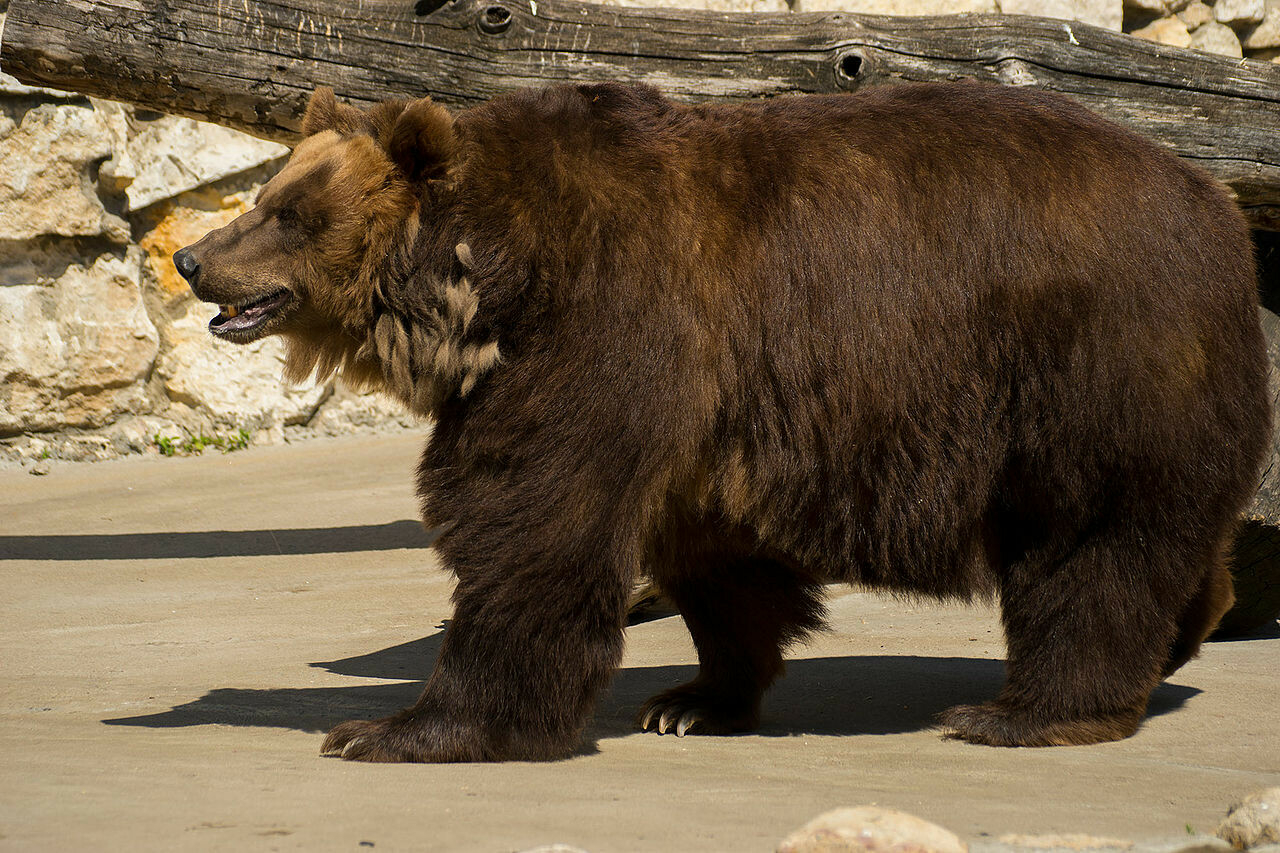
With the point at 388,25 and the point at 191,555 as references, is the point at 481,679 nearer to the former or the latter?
the point at 388,25

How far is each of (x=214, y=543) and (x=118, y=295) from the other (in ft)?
10.1

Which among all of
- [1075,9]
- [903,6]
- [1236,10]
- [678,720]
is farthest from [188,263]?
[1236,10]

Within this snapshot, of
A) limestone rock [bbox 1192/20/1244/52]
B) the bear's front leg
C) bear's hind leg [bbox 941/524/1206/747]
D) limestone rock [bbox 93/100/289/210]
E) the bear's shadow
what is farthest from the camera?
limestone rock [bbox 1192/20/1244/52]

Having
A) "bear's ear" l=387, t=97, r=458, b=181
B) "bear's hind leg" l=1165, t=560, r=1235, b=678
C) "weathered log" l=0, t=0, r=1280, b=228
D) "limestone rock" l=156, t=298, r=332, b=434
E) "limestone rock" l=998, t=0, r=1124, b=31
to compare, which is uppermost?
"limestone rock" l=998, t=0, r=1124, b=31

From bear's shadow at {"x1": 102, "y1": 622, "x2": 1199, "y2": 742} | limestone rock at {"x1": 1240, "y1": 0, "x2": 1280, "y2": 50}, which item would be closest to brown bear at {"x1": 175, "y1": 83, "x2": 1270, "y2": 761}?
bear's shadow at {"x1": 102, "y1": 622, "x2": 1199, "y2": 742}

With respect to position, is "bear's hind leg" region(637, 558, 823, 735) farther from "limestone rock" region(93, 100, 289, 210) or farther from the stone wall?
"limestone rock" region(93, 100, 289, 210)

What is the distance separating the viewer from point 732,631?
4582 mm

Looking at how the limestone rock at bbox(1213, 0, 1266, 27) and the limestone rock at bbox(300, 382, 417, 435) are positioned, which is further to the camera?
the limestone rock at bbox(1213, 0, 1266, 27)

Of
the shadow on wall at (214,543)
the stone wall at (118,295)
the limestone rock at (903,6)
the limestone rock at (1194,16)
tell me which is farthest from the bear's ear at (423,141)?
the limestone rock at (1194,16)

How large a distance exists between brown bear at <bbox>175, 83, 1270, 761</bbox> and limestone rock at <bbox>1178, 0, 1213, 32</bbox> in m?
9.30

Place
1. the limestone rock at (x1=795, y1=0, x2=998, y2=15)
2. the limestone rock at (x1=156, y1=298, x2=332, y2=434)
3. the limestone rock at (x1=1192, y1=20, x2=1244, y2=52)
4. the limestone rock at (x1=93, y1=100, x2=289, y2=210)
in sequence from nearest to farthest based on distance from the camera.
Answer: the limestone rock at (x1=93, y1=100, x2=289, y2=210) → the limestone rock at (x1=156, y1=298, x2=332, y2=434) → the limestone rock at (x1=795, y1=0, x2=998, y2=15) → the limestone rock at (x1=1192, y1=20, x2=1244, y2=52)

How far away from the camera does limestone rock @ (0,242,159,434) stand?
9.78 m

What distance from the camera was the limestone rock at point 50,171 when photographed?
9734 mm

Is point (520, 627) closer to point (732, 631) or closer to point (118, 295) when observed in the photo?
point (732, 631)
